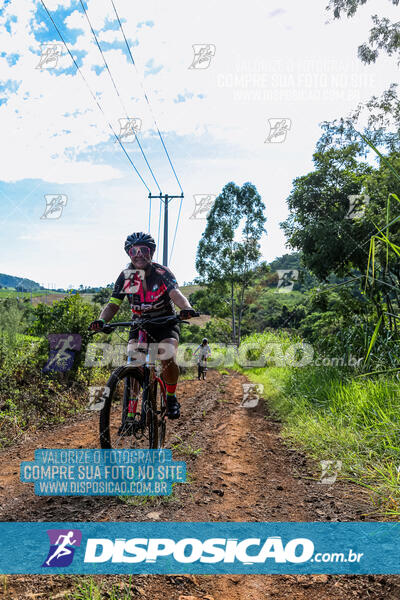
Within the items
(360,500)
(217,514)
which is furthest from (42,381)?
(360,500)

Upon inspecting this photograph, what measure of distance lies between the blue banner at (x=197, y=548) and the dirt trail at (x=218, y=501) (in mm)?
98

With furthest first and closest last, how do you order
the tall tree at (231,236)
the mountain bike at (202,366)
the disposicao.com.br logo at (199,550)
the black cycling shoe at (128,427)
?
the tall tree at (231,236) < the mountain bike at (202,366) < the black cycling shoe at (128,427) < the disposicao.com.br logo at (199,550)

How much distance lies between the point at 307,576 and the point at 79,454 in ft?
9.11

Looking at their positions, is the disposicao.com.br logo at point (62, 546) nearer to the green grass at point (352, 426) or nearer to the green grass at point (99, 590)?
the green grass at point (99, 590)

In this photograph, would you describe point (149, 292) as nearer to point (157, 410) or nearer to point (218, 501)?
point (157, 410)

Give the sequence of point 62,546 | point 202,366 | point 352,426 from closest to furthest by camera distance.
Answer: point 62,546, point 352,426, point 202,366

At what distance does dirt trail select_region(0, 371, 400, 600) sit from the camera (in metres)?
Answer: 2.01

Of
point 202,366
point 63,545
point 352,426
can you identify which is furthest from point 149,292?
point 202,366

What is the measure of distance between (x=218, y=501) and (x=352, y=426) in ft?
6.96

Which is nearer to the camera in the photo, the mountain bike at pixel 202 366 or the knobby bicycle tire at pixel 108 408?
the knobby bicycle tire at pixel 108 408

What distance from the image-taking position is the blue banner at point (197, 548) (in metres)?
2.17

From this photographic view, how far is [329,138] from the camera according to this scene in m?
13.9

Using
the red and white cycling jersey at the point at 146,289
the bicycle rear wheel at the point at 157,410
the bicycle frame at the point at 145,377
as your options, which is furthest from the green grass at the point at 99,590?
the red and white cycling jersey at the point at 146,289

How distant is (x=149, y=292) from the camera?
4164mm
